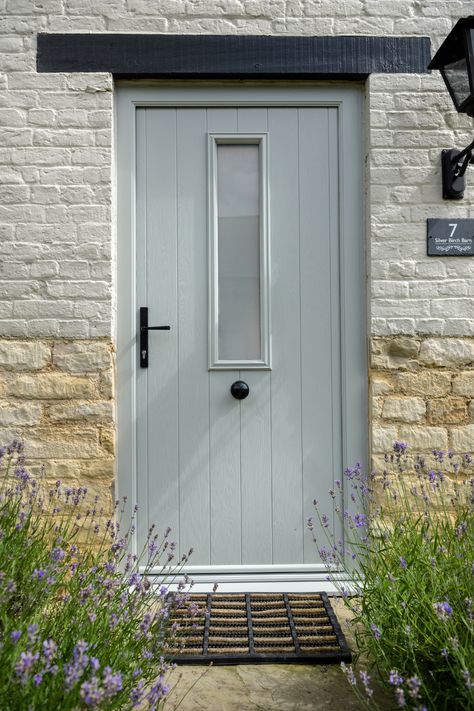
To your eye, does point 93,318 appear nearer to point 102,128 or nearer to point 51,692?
point 102,128

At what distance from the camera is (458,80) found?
2.98 m

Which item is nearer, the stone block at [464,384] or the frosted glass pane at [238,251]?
the stone block at [464,384]

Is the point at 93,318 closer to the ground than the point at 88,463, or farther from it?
farther from it

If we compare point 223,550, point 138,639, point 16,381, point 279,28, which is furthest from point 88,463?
point 279,28

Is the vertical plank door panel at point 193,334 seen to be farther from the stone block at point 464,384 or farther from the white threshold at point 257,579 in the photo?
the stone block at point 464,384

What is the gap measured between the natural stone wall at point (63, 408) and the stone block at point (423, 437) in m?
1.46

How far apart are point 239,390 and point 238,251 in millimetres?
730

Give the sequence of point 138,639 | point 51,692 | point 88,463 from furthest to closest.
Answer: point 88,463 → point 138,639 → point 51,692

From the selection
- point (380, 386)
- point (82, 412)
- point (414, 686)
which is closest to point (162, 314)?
point (82, 412)

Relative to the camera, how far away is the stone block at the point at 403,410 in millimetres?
3330

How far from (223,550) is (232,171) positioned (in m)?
Result: 1.97

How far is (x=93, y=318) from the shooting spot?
3.30m

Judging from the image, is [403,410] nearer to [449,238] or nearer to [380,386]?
[380,386]

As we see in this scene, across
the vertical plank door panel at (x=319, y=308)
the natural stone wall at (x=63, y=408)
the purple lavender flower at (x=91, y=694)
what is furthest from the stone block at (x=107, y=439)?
the purple lavender flower at (x=91, y=694)
